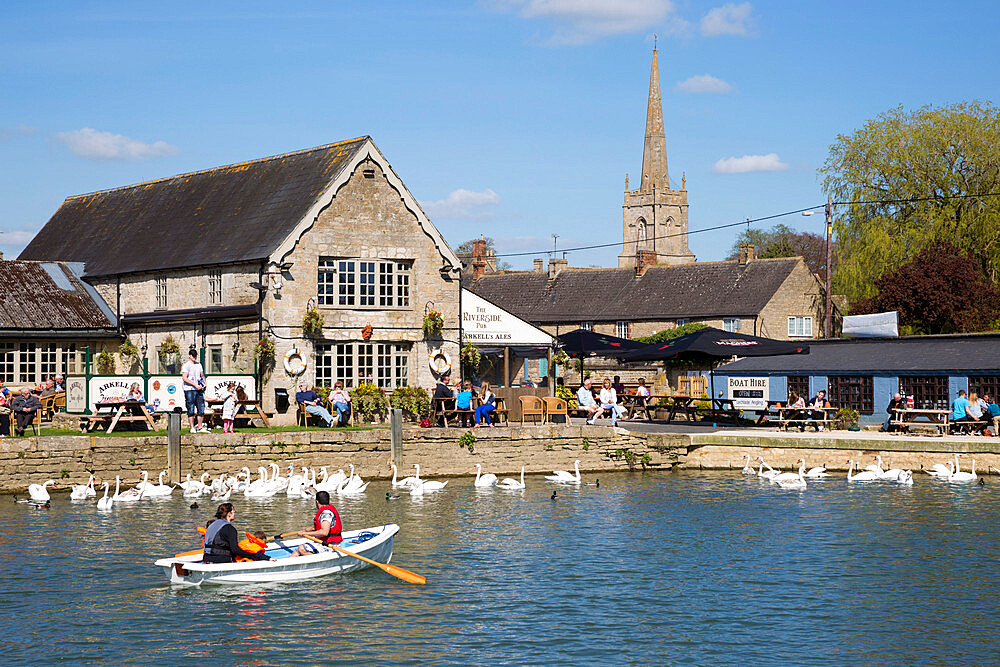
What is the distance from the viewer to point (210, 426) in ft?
98.2

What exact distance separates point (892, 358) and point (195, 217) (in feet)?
81.7

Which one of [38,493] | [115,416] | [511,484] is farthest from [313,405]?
[38,493]

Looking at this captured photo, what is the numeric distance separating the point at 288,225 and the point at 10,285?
1027 centimetres

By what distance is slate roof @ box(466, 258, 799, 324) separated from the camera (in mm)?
61281

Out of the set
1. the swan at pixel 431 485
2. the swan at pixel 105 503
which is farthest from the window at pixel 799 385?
the swan at pixel 105 503

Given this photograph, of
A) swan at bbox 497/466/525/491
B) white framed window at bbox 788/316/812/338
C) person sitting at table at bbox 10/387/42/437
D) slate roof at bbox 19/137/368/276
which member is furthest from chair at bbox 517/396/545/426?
white framed window at bbox 788/316/812/338

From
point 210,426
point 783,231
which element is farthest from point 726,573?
point 783,231

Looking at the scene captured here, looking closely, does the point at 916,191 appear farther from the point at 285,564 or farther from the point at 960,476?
the point at 285,564

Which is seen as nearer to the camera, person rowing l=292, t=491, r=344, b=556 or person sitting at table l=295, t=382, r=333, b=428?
person rowing l=292, t=491, r=344, b=556

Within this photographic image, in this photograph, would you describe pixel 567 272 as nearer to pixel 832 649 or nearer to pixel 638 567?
pixel 638 567

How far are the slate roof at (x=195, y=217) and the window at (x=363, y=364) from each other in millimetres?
3613

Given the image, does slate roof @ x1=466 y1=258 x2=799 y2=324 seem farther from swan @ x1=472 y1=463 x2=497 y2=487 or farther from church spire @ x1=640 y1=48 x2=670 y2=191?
church spire @ x1=640 y1=48 x2=670 y2=191

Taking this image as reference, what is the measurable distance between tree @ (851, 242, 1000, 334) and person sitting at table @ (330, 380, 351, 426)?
98.0 ft

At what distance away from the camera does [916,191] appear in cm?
5328
